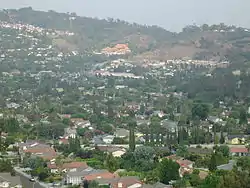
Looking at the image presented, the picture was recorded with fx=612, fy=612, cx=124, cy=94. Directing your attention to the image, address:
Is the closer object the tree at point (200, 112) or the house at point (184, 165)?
the house at point (184, 165)

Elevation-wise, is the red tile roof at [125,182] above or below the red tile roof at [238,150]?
below

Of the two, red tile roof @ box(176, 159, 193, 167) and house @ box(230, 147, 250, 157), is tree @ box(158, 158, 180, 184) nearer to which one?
red tile roof @ box(176, 159, 193, 167)

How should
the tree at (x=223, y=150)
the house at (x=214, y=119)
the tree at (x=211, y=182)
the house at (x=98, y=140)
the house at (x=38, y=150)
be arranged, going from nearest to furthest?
the tree at (x=211, y=182), the tree at (x=223, y=150), the house at (x=38, y=150), the house at (x=98, y=140), the house at (x=214, y=119)

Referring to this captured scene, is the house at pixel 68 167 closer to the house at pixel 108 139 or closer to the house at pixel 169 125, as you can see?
the house at pixel 108 139

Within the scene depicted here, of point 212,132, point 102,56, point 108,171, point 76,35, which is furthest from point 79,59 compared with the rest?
point 108,171

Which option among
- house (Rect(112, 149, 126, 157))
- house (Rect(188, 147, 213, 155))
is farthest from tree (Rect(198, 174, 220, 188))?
house (Rect(112, 149, 126, 157))

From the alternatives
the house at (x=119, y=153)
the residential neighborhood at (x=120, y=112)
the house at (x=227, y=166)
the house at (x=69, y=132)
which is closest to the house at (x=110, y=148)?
the residential neighborhood at (x=120, y=112)

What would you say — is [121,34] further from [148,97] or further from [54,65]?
[148,97]
